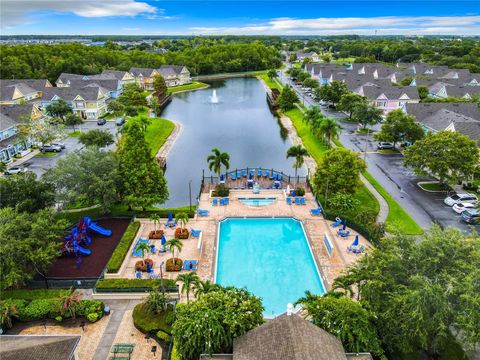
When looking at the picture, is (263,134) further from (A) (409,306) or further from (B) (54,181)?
(A) (409,306)

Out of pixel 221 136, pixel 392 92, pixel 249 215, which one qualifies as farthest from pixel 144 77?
pixel 249 215

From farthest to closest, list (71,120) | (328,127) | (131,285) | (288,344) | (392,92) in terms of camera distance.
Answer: (392,92), (71,120), (328,127), (131,285), (288,344)

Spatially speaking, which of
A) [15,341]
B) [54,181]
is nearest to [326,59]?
[54,181]

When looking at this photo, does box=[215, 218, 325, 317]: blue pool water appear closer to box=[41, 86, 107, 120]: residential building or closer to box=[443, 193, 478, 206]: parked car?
box=[443, 193, 478, 206]: parked car

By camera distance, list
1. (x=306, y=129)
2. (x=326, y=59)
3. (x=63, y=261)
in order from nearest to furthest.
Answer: (x=63, y=261) < (x=306, y=129) < (x=326, y=59)

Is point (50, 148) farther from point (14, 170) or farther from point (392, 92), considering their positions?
point (392, 92)

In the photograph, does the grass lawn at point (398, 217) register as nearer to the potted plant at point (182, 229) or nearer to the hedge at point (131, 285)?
the potted plant at point (182, 229)
